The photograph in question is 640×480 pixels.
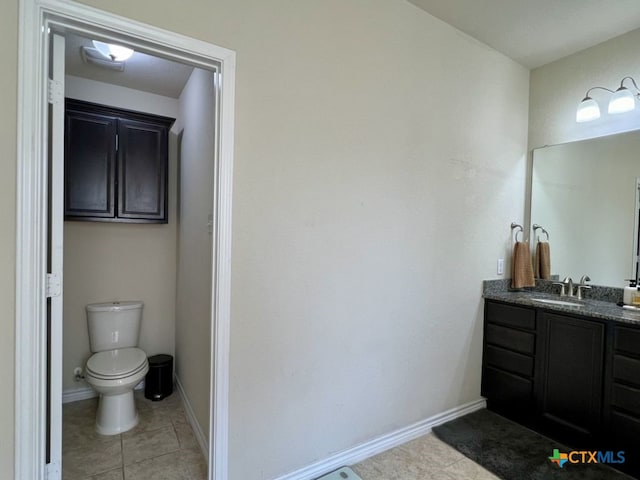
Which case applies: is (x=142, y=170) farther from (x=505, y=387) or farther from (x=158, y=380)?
(x=505, y=387)

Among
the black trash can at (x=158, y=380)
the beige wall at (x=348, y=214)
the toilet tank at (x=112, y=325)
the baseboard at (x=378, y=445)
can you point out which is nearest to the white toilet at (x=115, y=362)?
the toilet tank at (x=112, y=325)

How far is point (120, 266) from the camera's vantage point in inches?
110

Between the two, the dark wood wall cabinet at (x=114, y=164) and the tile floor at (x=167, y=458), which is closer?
the tile floor at (x=167, y=458)

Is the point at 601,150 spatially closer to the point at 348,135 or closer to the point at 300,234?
A: the point at 348,135

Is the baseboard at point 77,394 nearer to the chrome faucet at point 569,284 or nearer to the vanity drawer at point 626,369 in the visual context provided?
the vanity drawer at point 626,369

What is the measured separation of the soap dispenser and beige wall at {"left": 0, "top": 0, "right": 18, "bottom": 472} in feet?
10.9

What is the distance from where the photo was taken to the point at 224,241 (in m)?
1.50

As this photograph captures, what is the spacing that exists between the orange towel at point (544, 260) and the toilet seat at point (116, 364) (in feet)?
10.6

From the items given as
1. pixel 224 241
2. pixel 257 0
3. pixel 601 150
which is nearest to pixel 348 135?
pixel 257 0

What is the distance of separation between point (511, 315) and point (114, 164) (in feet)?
10.8

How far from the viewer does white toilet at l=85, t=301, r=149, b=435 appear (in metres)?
2.15

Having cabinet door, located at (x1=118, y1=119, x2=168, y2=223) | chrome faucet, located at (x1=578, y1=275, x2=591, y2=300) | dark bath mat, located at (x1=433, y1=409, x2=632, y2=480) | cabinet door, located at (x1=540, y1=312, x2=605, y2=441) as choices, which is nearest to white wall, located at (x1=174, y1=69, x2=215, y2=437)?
cabinet door, located at (x1=118, y1=119, x2=168, y2=223)

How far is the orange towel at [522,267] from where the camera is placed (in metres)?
2.61

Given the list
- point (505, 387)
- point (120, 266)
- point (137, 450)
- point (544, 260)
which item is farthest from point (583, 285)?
point (120, 266)
